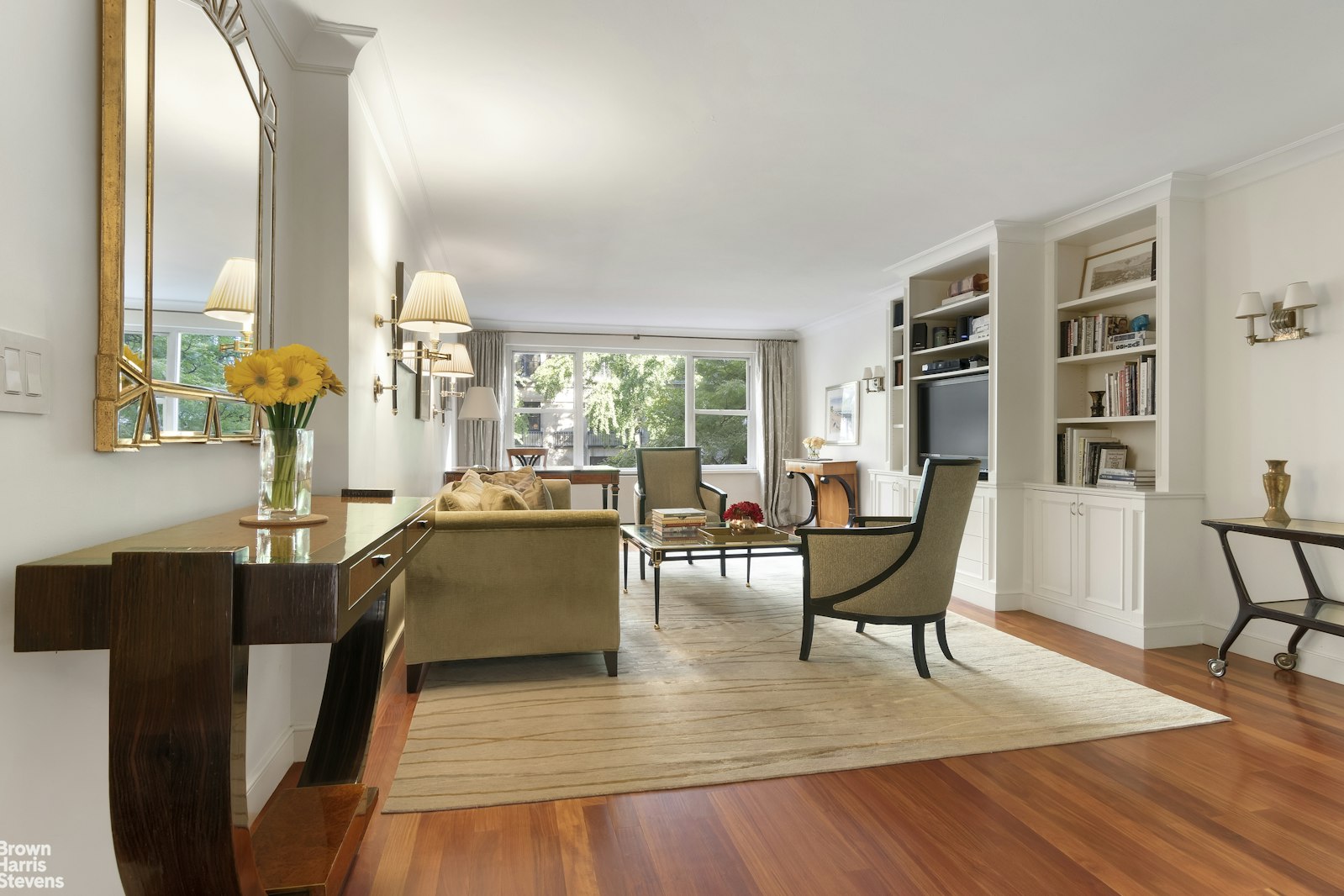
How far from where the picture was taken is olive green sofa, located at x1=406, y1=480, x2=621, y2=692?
9.55ft

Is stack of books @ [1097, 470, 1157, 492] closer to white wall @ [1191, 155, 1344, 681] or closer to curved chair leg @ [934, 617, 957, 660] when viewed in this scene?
white wall @ [1191, 155, 1344, 681]

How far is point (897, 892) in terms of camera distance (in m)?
1.66

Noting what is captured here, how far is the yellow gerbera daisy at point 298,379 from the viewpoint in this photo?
1.60 meters

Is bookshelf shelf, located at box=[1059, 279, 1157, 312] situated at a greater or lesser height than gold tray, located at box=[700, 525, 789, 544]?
greater

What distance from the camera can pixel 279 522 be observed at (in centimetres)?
160

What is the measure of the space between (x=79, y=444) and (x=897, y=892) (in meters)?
1.91

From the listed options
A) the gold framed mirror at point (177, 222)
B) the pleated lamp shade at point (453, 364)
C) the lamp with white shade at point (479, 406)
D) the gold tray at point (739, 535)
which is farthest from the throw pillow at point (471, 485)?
the lamp with white shade at point (479, 406)

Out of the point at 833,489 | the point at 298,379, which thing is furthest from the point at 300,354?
the point at 833,489

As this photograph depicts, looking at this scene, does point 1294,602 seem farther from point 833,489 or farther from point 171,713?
point 833,489

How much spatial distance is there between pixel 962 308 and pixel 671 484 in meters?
2.49

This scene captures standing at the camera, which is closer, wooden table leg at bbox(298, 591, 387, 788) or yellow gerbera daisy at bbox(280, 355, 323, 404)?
yellow gerbera daisy at bbox(280, 355, 323, 404)

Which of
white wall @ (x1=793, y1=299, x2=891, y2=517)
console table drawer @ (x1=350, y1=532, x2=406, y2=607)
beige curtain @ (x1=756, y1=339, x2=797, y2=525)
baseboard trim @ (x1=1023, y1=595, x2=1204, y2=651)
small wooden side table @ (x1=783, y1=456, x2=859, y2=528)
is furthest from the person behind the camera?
beige curtain @ (x1=756, y1=339, x2=797, y2=525)

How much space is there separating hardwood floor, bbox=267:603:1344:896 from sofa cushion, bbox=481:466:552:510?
5.68 feet

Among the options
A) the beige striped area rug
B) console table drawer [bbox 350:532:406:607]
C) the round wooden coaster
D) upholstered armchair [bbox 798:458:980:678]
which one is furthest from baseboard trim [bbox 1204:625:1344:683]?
the round wooden coaster
